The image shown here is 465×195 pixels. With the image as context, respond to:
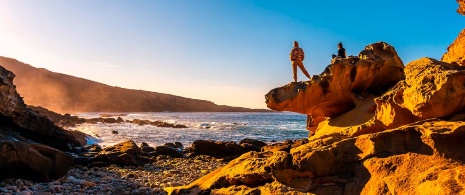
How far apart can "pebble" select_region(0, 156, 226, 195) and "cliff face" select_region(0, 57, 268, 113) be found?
98.1 meters

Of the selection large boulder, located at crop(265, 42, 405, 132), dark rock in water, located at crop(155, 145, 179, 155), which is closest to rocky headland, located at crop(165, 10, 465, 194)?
large boulder, located at crop(265, 42, 405, 132)

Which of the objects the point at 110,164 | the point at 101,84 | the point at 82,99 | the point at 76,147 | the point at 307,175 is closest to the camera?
the point at 307,175

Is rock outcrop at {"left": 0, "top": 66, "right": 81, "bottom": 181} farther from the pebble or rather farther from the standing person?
the standing person

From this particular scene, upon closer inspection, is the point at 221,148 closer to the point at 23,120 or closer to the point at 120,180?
the point at 120,180

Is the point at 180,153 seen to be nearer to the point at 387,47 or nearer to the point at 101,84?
the point at 387,47

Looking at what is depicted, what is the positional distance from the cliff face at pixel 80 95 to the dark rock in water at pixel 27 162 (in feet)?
331

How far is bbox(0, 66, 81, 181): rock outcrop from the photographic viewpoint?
357 inches

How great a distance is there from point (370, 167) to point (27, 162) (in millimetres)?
8578

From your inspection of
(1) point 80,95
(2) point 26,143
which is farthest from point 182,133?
(1) point 80,95

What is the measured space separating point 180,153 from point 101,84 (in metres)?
138

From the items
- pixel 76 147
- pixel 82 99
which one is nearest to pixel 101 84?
pixel 82 99

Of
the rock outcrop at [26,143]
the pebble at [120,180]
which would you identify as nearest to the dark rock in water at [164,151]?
the pebble at [120,180]

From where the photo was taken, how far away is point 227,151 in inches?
701

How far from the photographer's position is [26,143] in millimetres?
9766
